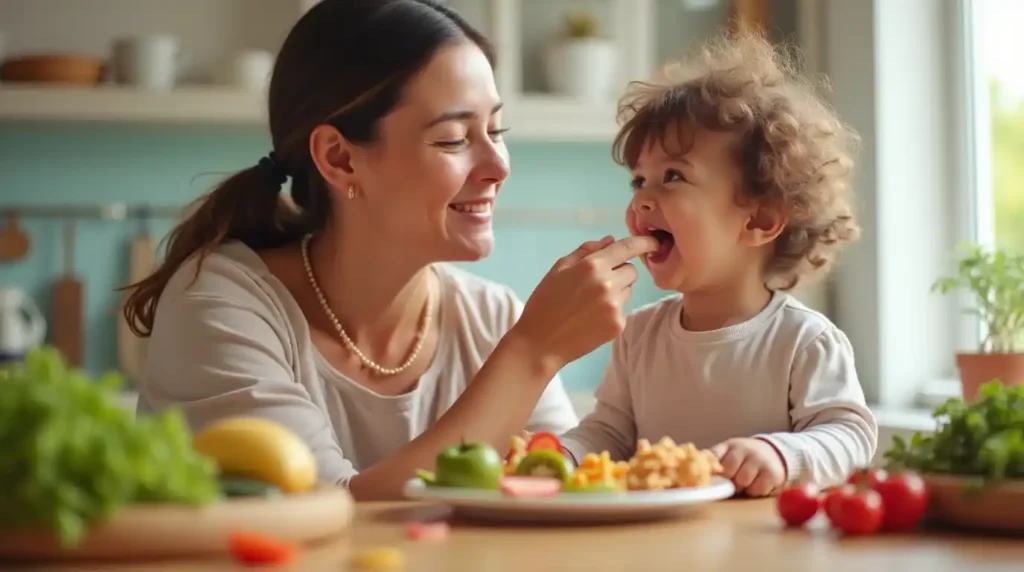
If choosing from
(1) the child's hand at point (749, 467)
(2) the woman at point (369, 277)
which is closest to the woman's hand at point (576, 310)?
(2) the woman at point (369, 277)

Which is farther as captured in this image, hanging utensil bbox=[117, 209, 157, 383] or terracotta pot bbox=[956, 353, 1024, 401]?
hanging utensil bbox=[117, 209, 157, 383]

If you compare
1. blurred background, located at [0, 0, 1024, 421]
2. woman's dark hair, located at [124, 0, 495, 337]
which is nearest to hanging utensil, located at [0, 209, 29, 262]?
blurred background, located at [0, 0, 1024, 421]

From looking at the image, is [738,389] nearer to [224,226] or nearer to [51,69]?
[224,226]

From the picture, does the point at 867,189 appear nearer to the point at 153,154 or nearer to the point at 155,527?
the point at 153,154

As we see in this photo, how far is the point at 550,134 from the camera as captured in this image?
3.49 metres

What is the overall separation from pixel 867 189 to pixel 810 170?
1380 mm

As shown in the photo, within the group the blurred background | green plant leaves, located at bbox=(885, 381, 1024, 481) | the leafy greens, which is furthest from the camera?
the blurred background

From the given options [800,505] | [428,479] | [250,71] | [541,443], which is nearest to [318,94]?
[541,443]

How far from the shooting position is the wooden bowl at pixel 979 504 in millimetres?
1143

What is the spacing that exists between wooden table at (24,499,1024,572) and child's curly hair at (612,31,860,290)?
2.41ft

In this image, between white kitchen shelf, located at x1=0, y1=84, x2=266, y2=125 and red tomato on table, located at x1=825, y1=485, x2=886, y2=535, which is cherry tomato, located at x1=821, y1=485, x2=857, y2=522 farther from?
white kitchen shelf, located at x1=0, y1=84, x2=266, y2=125

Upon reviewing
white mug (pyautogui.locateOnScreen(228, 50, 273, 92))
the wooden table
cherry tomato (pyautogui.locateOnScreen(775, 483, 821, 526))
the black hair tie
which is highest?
white mug (pyautogui.locateOnScreen(228, 50, 273, 92))

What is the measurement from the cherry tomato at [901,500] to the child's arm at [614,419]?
697 millimetres

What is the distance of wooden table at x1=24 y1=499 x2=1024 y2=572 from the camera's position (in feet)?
3.25
